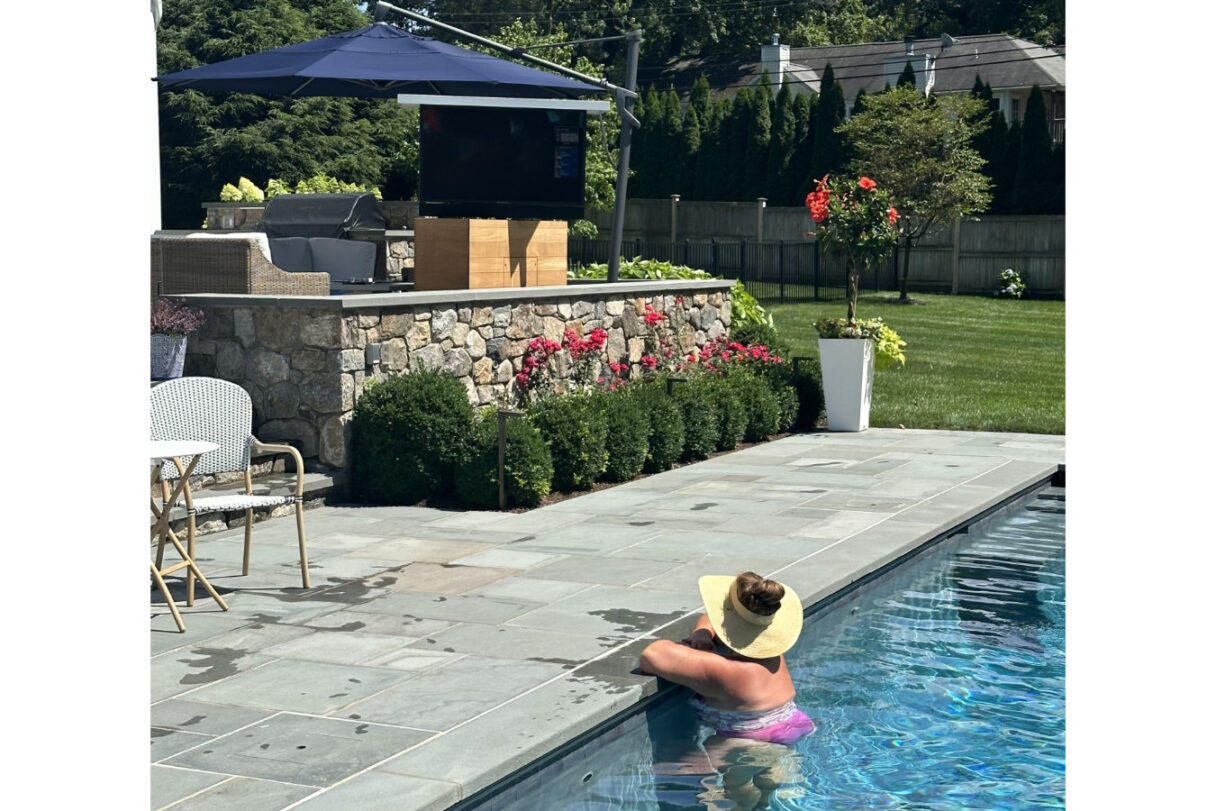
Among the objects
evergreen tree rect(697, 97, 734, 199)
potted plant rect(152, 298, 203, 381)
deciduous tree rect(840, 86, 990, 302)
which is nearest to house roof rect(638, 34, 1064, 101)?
evergreen tree rect(697, 97, 734, 199)

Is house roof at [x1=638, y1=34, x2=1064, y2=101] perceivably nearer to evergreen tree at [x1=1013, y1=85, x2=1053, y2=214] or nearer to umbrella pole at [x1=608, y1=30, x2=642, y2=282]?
evergreen tree at [x1=1013, y1=85, x2=1053, y2=214]

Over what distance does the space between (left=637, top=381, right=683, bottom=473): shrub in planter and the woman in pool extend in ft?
17.7

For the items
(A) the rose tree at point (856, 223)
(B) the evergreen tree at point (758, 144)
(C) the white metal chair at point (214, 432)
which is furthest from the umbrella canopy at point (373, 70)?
(B) the evergreen tree at point (758, 144)

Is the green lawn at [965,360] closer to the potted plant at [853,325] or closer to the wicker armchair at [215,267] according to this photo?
the potted plant at [853,325]

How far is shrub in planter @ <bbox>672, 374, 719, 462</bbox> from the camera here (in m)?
12.0

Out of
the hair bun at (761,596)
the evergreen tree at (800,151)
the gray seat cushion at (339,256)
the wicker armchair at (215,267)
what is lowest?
the hair bun at (761,596)

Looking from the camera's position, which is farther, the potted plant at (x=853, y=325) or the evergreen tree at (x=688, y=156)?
the evergreen tree at (x=688, y=156)

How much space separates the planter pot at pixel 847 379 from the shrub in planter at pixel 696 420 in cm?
195

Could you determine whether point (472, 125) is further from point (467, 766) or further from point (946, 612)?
point (467, 766)

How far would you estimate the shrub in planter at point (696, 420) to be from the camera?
39.2 ft

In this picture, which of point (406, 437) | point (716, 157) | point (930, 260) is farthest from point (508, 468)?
point (716, 157)

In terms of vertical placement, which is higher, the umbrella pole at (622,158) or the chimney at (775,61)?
the chimney at (775,61)
